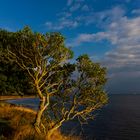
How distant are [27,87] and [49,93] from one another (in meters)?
18.3

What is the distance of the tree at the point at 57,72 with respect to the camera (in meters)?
26.4

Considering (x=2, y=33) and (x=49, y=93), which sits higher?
(x=2, y=33)

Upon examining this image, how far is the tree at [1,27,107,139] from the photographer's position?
2638cm

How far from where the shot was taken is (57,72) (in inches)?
1134

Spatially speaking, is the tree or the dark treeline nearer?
the tree

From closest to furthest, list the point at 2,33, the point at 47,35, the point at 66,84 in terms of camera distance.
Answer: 1. the point at 47,35
2. the point at 66,84
3. the point at 2,33

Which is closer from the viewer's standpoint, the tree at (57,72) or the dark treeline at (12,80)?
the tree at (57,72)

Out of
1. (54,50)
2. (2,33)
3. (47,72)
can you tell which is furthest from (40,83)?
(2,33)

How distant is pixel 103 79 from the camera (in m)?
27.5

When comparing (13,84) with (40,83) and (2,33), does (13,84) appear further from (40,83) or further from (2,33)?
→ (40,83)

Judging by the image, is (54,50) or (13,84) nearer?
(54,50)

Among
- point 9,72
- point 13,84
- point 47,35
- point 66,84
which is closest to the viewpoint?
point 47,35

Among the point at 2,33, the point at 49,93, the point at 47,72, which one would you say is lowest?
the point at 49,93

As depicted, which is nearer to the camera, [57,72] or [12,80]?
[57,72]
